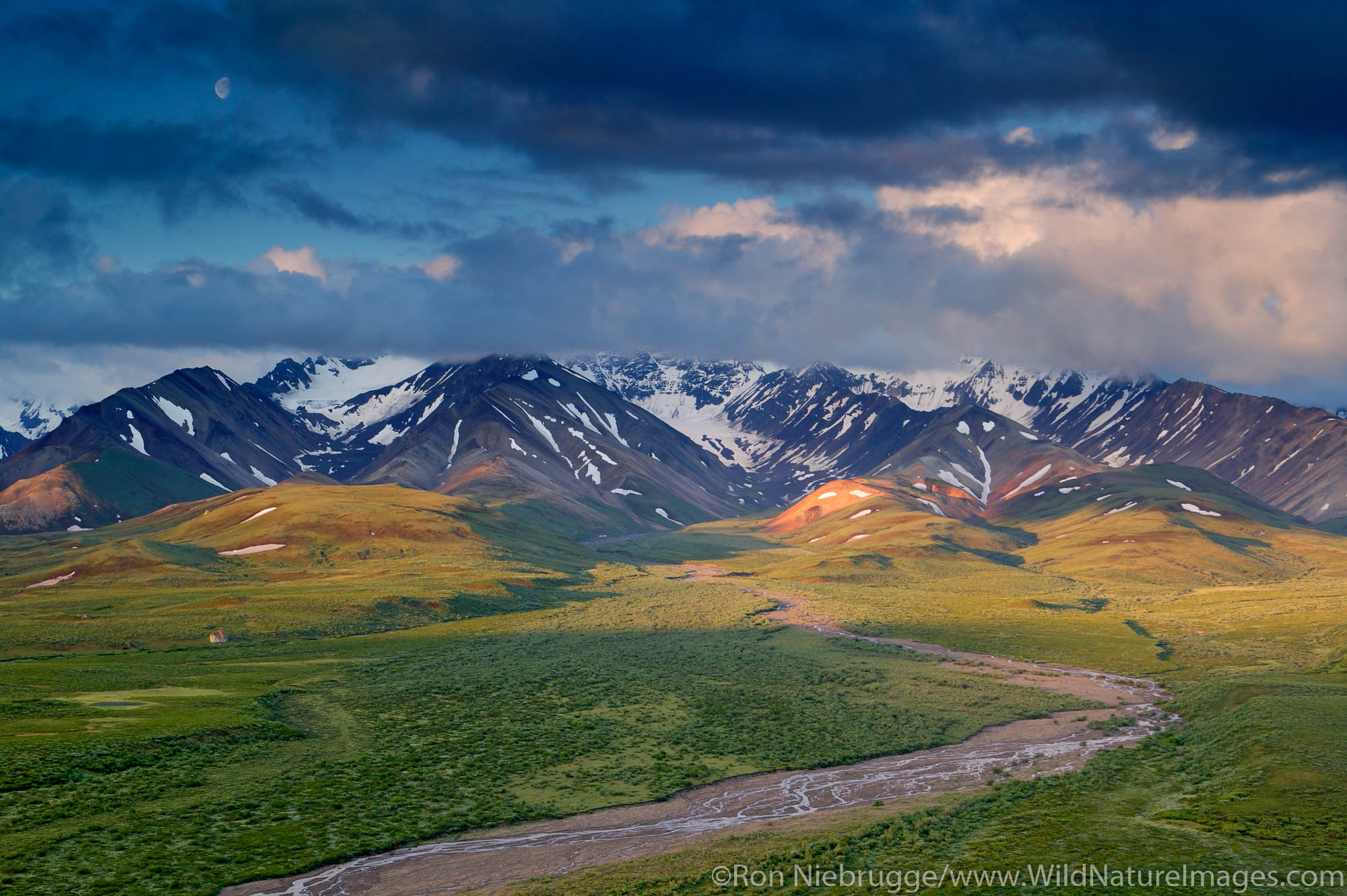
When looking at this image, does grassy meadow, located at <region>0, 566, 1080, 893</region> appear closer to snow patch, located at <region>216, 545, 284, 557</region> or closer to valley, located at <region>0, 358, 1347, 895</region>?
valley, located at <region>0, 358, 1347, 895</region>

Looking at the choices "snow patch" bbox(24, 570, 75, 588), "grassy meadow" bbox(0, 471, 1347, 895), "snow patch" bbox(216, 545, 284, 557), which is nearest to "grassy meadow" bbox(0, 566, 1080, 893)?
"grassy meadow" bbox(0, 471, 1347, 895)

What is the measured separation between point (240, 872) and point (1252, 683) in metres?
65.6

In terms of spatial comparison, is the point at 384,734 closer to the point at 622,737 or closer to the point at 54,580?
the point at 622,737

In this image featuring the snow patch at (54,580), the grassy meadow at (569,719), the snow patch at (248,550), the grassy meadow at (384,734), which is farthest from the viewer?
the snow patch at (248,550)

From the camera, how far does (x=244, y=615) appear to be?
10194 cm

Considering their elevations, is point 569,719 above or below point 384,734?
below

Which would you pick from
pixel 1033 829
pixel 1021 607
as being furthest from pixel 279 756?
pixel 1021 607

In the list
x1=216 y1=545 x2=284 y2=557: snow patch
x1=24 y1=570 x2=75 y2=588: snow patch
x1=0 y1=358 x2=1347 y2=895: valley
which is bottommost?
x1=0 y1=358 x2=1347 y2=895: valley

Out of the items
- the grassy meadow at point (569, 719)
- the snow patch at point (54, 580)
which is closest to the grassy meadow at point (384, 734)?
the grassy meadow at point (569, 719)

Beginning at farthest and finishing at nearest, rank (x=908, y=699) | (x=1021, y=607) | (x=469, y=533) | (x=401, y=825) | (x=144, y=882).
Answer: (x=469, y=533), (x=1021, y=607), (x=908, y=699), (x=401, y=825), (x=144, y=882)

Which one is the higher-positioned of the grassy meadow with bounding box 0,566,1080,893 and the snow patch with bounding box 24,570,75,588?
the snow patch with bounding box 24,570,75,588

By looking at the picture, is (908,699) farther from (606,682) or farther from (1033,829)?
(1033,829)

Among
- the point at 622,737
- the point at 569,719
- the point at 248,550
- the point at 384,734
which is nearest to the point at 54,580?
the point at 248,550

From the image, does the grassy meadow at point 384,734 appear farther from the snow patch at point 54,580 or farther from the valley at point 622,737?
the snow patch at point 54,580
